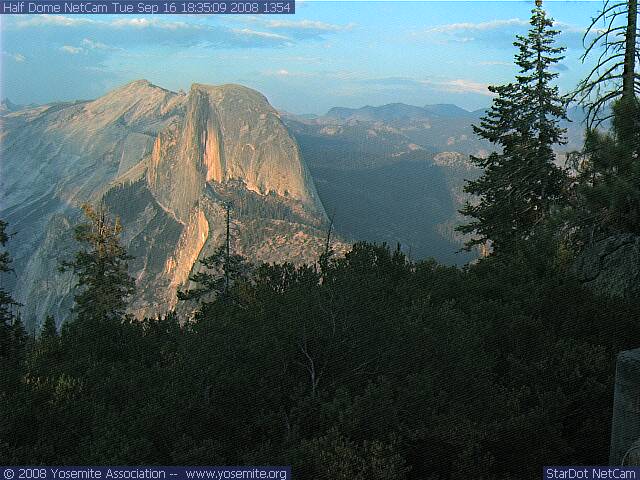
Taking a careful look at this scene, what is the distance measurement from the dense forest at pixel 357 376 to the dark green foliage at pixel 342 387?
0.10 ft

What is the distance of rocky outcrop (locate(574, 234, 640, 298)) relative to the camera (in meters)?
14.3

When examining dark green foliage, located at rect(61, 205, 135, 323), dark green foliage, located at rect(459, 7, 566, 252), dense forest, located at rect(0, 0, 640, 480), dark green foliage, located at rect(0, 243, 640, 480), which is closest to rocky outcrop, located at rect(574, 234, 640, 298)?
dense forest, located at rect(0, 0, 640, 480)

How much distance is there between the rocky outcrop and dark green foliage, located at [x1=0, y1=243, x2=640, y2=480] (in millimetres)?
1434

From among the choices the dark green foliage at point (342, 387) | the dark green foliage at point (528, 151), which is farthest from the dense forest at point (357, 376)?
the dark green foliage at point (528, 151)

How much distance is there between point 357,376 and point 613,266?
8.57 m

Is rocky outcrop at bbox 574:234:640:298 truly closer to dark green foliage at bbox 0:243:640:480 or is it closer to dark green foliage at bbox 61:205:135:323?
dark green foliage at bbox 0:243:640:480

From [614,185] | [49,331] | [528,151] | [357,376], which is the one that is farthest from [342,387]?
[528,151]

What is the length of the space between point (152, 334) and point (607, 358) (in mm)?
9583

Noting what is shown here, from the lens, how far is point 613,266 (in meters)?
14.8

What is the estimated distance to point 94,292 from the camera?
3203 cm

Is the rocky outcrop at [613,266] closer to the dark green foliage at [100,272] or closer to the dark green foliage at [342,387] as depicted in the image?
the dark green foliage at [342,387]

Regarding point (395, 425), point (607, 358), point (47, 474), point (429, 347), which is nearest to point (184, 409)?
point (47, 474)

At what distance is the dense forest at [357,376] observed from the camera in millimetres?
7996

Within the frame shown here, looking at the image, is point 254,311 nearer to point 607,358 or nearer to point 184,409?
point 184,409
